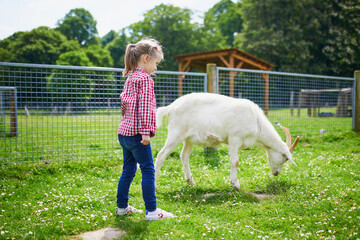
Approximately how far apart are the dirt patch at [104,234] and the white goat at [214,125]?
4.70ft

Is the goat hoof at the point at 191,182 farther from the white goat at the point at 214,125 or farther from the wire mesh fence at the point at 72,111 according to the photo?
the wire mesh fence at the point at 72,111

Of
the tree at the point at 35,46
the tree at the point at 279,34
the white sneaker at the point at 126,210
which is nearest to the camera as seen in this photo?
the white sneaker at the point at 126,210

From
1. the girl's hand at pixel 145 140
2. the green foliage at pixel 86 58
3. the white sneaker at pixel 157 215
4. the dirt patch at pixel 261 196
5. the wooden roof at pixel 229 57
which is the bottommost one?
the dirt patch at pixel 261 196

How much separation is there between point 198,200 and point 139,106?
1571 millimetres

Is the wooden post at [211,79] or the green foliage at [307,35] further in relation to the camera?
the green foliage at [307,35]

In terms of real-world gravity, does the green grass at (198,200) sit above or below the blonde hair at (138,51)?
below

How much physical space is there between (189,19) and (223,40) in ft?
21.1

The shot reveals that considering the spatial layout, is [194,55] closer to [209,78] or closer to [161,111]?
[209,78]

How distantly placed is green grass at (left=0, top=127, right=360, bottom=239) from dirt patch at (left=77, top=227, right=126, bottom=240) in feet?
0.25

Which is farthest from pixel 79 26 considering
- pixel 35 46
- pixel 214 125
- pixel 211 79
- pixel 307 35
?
pixel 214 125

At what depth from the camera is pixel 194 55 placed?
55.1ft

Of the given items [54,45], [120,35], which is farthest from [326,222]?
[120,35]

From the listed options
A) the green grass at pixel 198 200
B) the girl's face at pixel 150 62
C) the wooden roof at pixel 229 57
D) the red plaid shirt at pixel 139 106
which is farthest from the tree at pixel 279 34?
the red plaid shirt at pixel 139 106

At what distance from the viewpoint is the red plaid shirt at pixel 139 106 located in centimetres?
292
